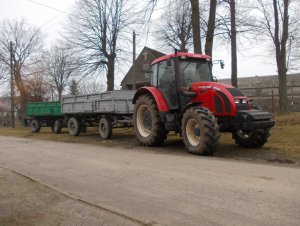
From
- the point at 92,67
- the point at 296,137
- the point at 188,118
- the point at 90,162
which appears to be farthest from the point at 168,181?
the point at 92,67

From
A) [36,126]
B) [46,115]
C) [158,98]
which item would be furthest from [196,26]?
[36,126]

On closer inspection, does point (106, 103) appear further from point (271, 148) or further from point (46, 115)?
point (46, 115)

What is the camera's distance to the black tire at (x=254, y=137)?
1205 centimetres

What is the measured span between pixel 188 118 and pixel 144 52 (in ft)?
115

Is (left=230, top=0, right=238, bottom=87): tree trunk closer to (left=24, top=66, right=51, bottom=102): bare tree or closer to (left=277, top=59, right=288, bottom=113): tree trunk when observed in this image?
(left=277, top=59, right=288, bottom=113): tree trunk

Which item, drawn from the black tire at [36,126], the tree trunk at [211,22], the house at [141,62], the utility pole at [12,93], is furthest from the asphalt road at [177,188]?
the house at [141,62]

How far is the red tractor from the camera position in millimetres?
11078

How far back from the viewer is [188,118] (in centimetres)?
1163

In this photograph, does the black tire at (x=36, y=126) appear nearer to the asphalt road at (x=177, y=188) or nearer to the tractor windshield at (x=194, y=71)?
the tractor windshield at (x=194, y=71)

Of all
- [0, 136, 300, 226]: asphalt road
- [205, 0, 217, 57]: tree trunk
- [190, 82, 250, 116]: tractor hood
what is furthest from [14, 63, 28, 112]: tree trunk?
[190, 82, 250, 116]: tractor hood

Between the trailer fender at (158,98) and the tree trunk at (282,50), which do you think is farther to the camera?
the tree trunk at (282,50)

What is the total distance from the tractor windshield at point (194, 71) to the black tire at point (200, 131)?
148cm

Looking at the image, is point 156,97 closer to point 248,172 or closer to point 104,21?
point 248,172

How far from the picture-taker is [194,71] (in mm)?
12938
